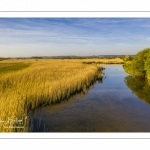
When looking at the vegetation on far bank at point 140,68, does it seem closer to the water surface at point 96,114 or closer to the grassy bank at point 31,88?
the water surface at point 96,114

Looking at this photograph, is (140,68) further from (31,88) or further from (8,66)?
(8,66)

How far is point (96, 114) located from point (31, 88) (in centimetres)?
176

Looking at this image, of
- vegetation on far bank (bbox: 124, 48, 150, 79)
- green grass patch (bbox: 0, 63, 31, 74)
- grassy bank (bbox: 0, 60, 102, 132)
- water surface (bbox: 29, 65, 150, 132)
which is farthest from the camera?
vegetation on far bank (bbox: 124, 48, 150, 79)

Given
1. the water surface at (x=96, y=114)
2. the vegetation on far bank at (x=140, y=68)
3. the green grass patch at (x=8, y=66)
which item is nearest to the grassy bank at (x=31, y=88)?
the green grass patch at (x=8, y=66)

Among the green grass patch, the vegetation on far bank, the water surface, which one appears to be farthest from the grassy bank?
the vegetation on far bank

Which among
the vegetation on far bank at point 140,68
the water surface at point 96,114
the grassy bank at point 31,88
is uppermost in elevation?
the vegetation on far bank at point 140,68

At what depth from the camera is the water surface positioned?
5.10m

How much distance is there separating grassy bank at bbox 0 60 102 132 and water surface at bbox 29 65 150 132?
0.88 feet

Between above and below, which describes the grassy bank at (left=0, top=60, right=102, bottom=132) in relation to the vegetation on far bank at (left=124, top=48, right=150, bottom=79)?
below

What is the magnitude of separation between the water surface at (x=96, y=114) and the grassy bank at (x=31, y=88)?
27 centimetres

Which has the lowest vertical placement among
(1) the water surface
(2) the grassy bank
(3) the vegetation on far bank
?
(1) the water surface

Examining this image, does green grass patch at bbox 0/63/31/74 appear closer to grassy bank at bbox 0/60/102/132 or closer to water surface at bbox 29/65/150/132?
grassy bank at bbox 0/60/102/132

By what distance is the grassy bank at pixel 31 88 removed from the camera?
4945 mm
